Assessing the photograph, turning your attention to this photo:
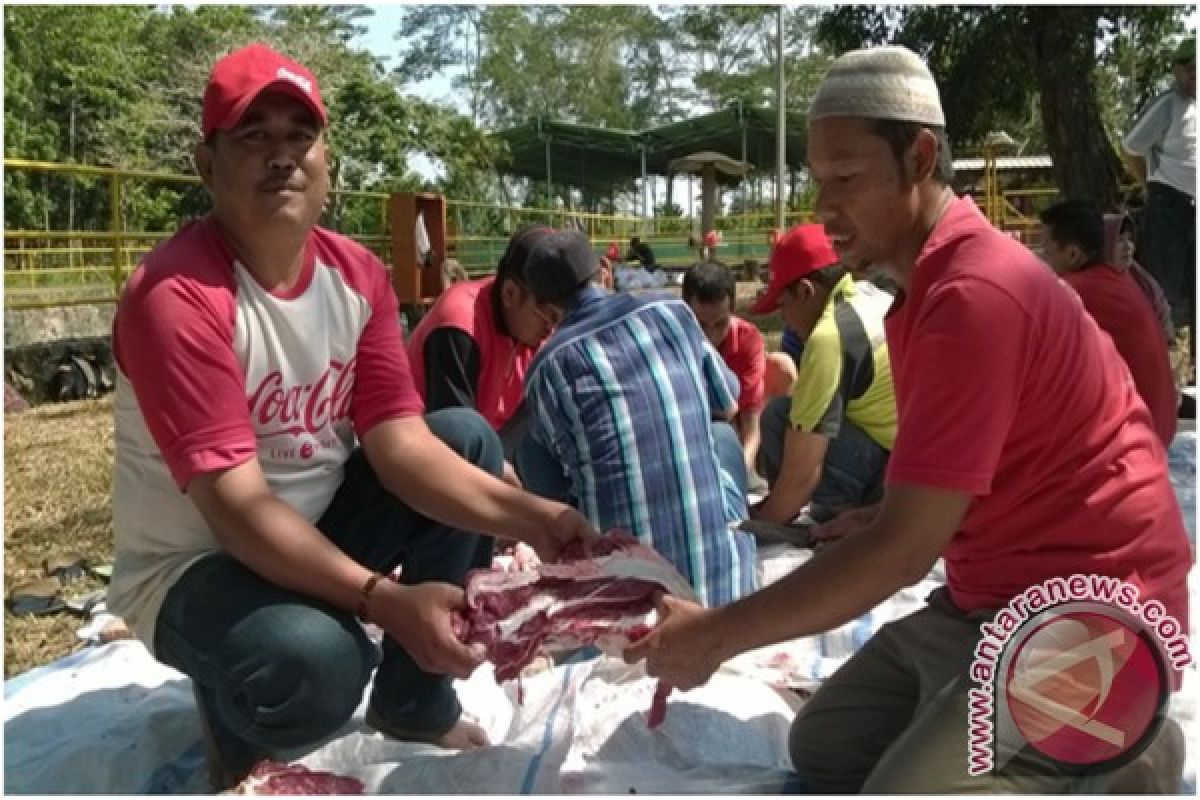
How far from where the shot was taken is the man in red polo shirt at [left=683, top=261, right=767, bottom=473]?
4.55 m

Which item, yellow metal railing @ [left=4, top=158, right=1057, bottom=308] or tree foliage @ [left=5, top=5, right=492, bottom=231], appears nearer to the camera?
yellow metal railing @ [left=4, top=158, right=1057, bottom=308]

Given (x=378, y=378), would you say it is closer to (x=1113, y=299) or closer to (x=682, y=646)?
(x=682, y=646)

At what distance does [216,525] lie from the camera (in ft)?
6.44

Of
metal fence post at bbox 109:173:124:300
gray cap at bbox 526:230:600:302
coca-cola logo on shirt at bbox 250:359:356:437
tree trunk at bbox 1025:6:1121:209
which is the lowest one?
coca-cola logo on shirt at bbox 250:359:356:437

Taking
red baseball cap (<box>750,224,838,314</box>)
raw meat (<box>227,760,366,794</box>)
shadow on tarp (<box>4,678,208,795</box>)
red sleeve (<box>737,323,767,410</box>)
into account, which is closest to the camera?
raw meat (<box>227,760,366,794</box>)

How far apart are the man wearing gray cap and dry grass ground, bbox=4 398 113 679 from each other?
2146mm

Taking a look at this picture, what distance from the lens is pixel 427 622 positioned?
6.42 feet

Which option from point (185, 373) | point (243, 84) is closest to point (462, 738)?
point (185, 373)

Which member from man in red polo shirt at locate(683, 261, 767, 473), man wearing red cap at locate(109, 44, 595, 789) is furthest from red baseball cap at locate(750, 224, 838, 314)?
man wearing red cap at locate(109, 44, 595, 789)

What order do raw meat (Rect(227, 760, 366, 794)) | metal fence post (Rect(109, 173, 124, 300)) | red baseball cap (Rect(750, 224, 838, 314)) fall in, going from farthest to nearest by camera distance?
metal fence post (Rect(109, 173, 124, 300))
red baseball cap (Rect(750, 224, 838, 314))
raw meat (Rect(227, 760, 366, 794))

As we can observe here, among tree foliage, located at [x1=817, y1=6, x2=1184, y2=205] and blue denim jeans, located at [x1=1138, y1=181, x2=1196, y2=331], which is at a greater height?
tree foliage, located at [x1=817, y1=6, x2=1184, y2=205]

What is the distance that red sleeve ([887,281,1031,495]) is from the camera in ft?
5.46

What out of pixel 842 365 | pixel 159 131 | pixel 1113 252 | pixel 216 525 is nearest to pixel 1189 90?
pixel 1113 252

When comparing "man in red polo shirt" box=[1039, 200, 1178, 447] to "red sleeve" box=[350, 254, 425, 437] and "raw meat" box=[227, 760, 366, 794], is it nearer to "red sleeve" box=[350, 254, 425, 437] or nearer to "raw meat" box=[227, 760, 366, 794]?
"red sleeve" box=[350, 254, 425, 437]
